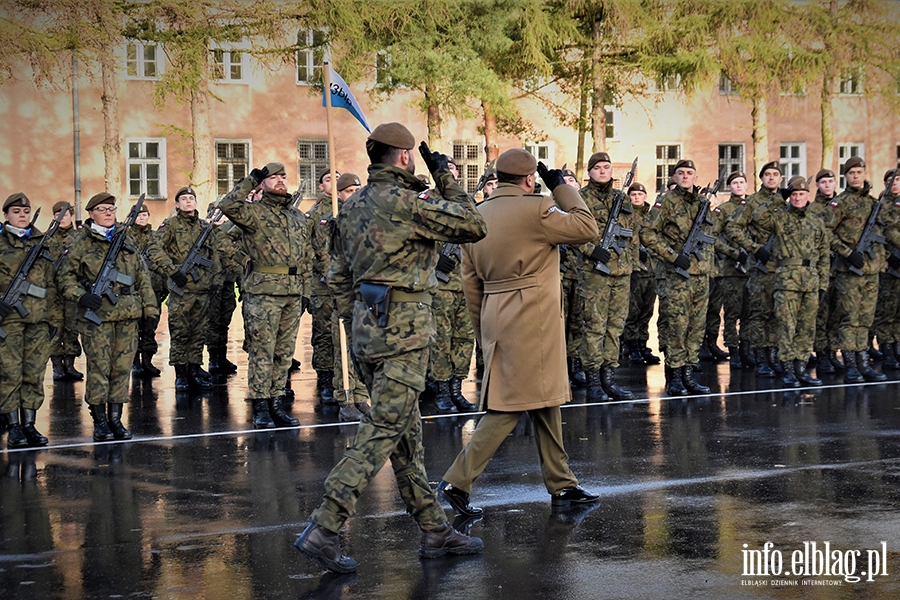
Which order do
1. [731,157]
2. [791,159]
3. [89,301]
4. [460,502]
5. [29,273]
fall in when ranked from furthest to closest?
[791,159] → [731,157] → [29,273] → [89,301] → [460,502]

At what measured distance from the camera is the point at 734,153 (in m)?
40.2

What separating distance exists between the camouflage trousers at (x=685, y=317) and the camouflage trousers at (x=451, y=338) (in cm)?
201

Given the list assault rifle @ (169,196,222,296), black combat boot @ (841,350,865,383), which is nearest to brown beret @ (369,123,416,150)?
assault rifle @ (169,196,222,296)

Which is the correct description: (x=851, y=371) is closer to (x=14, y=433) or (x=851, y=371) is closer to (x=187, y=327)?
(x=187, y=327)

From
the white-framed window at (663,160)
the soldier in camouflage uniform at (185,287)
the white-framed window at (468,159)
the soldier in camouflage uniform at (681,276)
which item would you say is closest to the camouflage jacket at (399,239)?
the soldier in camouflage uniform at (681,276)

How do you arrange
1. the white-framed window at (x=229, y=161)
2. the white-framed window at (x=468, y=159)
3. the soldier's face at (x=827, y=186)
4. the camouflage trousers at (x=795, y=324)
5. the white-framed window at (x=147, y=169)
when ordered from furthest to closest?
the white-framed window at (x=468, y=159) → the white-framed window at (x=229, y=161) → the white-framed window at (x=147, y=169) → the soldier's face at (x=827, y=186) → the camouflage trousers at (x=795, y=324)

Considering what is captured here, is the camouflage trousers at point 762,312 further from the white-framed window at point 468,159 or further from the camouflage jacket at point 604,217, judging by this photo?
the white-framed window at point 468,159

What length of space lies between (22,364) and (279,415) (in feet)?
7.20

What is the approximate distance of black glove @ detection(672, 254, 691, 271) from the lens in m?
12.4

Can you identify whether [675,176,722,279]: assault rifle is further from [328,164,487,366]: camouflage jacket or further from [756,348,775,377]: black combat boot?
[328,164,487,366]: camouflage jacket

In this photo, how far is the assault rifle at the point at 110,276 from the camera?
10.3 meters

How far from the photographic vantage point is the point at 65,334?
1473cm

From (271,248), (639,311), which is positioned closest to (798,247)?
(639,311)

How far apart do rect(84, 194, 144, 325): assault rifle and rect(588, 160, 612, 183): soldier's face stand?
14.5ft
